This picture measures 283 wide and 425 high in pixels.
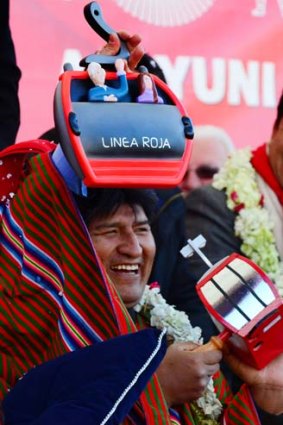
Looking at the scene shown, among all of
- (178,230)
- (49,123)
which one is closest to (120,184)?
(178,230)

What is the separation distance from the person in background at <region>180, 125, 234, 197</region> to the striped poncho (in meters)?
1.62

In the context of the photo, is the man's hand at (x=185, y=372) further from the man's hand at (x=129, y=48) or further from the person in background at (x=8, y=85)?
the person in background at (x=8, y=85)

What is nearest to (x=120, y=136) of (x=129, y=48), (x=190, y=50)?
(x=129, y=48)

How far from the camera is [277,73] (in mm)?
3420

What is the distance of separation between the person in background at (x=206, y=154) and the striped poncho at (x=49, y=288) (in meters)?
1.62

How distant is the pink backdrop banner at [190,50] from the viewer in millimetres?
3061

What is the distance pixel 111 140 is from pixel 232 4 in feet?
6.33

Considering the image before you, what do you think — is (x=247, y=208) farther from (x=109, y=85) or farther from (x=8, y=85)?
(x=109, y=85)

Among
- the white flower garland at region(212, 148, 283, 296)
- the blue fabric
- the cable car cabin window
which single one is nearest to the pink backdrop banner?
the white flower garland at region(212, 148, 283, 296)

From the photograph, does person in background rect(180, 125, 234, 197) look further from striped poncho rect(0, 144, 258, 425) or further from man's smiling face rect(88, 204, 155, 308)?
striped poncho rect(0, 144, 258, 425)

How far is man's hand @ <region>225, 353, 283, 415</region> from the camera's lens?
5.88ft

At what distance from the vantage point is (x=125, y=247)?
77.7 inches

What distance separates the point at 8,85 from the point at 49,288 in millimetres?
880

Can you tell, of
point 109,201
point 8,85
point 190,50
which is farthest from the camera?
point 190,50
